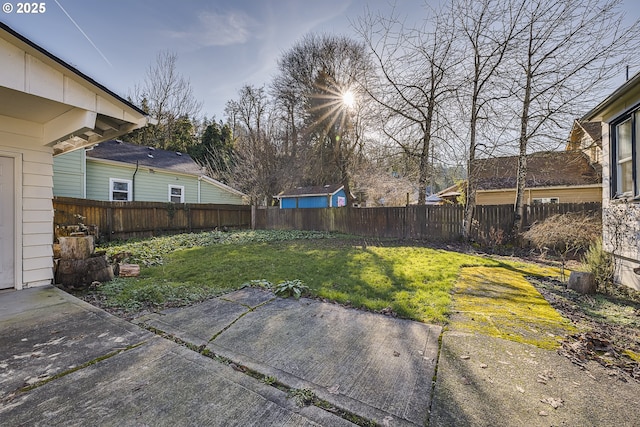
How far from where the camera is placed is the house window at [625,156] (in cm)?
399

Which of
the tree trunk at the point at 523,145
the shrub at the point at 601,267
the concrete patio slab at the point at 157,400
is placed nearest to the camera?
the concrete patio slab at the point at 157,400

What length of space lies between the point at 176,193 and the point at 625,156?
A: 1625cm

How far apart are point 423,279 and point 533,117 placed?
7.32m

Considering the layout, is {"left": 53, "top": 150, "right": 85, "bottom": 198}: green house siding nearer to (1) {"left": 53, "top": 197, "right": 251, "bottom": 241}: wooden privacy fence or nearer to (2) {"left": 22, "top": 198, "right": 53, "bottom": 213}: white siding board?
(1) {"left": 53, "top": 197, "right": 251, "bottom": 241}: wooden privacy fence

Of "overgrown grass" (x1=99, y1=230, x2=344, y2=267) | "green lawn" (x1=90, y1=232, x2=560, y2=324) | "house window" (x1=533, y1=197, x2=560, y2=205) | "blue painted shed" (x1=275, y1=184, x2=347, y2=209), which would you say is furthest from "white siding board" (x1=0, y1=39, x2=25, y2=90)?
"house window" (x1=533, y1=197, x2=560, y2=205)

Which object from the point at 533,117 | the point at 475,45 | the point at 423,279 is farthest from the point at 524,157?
the point at 423,279

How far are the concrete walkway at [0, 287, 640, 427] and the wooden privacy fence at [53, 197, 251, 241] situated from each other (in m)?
6.50

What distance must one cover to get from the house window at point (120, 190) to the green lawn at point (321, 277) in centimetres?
669

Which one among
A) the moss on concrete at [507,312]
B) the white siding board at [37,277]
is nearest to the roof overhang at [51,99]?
the white siding board at [37,277]

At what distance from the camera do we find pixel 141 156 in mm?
13641

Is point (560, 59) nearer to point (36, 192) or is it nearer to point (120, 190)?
point (36, 192)

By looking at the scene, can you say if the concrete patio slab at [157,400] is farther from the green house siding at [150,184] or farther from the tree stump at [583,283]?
the green house siding at [150,184]

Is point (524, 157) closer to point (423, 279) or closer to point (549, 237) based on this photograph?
point (549, 237)

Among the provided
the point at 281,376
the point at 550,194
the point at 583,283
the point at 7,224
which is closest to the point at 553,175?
the point at 550,194
